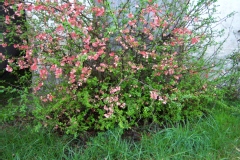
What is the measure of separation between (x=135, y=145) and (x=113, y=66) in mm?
938

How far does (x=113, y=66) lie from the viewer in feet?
10.4

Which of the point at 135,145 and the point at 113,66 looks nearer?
the point at 135,145

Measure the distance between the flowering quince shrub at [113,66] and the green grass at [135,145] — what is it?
0.18m

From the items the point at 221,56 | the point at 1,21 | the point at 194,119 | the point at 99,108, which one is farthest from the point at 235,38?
the point at 1,21

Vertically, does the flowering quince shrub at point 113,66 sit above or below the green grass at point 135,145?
above

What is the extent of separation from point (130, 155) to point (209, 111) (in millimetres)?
1363

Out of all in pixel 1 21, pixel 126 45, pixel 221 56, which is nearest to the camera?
pixel 126 45

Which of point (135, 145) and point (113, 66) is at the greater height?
point (113, 66)

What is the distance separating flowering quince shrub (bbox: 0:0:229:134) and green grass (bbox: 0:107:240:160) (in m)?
0.18

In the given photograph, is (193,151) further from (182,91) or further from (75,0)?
(75,0)

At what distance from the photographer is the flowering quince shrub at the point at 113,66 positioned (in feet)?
9.84

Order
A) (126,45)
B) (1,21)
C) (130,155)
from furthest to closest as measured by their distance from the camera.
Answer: (1,21) → (126,45) → (130,155)

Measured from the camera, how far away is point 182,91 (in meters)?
3.46

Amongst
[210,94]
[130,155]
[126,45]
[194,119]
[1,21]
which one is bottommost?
[130,155]
